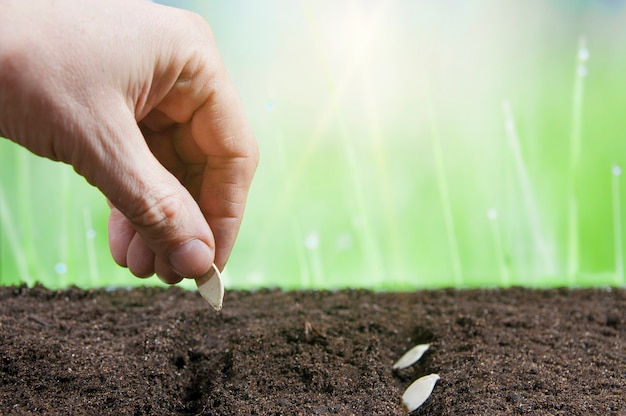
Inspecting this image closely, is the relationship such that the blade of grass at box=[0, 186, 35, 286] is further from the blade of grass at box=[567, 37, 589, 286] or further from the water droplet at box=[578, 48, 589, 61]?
the water droplet at box=[578, 48, 589, 61]

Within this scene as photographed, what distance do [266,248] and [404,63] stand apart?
2.00 feet

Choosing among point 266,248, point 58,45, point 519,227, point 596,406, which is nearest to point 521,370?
point 596,406

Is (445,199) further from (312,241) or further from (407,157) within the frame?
(312,241)

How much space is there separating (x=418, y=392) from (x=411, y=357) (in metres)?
0.13

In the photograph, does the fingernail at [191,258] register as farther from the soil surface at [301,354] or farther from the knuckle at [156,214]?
the soil surface at [301,354]

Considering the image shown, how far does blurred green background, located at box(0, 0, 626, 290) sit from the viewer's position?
162cm

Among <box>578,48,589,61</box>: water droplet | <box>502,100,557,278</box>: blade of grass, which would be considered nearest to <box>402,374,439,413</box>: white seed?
<box>502,100,557,278</box>: blade of grass

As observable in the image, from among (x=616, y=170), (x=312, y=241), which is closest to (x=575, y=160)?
(x=616, y=170)

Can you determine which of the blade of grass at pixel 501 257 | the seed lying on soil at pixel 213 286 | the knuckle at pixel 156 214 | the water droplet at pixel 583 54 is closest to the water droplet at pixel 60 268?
the seed lying on soil at pixel 213 286

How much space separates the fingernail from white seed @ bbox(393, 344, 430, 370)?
48 cm

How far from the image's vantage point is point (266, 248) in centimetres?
169

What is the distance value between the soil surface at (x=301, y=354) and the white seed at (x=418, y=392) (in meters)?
0.02

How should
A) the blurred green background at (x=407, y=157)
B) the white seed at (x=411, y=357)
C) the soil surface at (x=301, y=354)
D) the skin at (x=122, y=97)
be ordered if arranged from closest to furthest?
1. the skin at (x=122, y=97)
2. the soil surface at (x=301, y=354)
3. the white seed at (x=411, y=357)
4. the blurred green background at (x=407, y=157)

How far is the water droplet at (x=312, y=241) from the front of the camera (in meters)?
1.69
